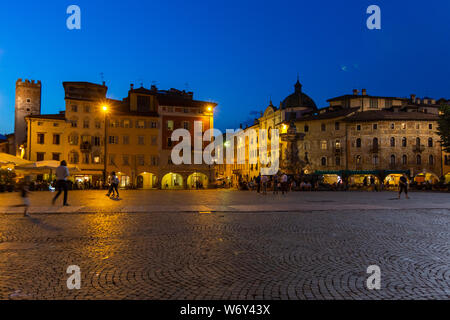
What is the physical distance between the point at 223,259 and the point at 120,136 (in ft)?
165

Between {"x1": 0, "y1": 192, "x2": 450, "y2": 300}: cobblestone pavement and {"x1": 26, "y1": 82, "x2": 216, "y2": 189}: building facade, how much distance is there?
145ft

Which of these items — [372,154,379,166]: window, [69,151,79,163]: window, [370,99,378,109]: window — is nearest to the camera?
[69,151,79,163]: window

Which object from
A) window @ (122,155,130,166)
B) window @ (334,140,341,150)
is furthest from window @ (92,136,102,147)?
window @ (334,140,341,150)

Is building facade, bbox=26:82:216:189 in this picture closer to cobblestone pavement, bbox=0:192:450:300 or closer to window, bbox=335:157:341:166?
window, bbox=335:157:341:166

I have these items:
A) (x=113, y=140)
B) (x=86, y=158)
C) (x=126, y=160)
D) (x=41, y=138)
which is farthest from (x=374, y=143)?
(x=41, y=138)

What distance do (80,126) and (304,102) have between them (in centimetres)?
4775

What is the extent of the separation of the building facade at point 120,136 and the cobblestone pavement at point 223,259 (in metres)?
44.2

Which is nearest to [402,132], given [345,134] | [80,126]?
[345,134]

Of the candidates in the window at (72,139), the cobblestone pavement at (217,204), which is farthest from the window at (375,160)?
the window at (72,139)

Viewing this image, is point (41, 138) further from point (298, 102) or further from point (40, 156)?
point (298, 102)

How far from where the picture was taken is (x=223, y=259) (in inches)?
218

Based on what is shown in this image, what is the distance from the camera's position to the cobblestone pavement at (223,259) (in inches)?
159

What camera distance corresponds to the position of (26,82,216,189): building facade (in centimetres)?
5109
